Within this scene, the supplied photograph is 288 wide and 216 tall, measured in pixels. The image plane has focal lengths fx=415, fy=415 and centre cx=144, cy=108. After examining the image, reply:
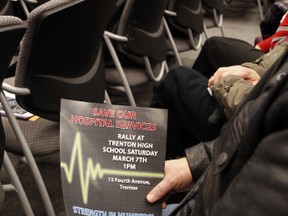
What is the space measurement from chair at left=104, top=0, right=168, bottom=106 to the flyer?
1148 mm

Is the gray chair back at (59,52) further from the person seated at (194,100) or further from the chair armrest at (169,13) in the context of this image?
the chair armrest at (169,13)

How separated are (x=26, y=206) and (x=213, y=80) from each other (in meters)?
0.70

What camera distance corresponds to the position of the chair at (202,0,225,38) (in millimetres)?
3269

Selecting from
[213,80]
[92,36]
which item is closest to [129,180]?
[213,80]

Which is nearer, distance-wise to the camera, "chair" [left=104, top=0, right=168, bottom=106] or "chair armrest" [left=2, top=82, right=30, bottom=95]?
"chair armrest" [left=2, top=82, right=30, bottom=95]

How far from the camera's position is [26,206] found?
1.30 m

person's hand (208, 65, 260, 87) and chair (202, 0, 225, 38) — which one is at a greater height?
person's hand (208, 65, 260, 87)

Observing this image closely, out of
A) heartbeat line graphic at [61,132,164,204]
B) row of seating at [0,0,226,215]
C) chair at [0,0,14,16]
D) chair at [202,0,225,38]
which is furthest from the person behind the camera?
chair at [202,0,225,38]

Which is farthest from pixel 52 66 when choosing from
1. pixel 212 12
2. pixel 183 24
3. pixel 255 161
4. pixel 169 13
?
pixel 212 12

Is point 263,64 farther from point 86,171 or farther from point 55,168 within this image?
point 55,168

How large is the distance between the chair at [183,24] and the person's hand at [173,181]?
68.0 inches

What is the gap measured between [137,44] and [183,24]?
0.72m

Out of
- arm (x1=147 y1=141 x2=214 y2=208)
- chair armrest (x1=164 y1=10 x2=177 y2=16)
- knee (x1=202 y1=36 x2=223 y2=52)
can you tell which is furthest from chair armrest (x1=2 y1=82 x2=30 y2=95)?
chair armrest (x1=164 y1=10 x2=177 y2=16)

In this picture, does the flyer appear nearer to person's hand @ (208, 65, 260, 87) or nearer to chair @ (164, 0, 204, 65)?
person's hand @ (208, 65, 260, 87)
